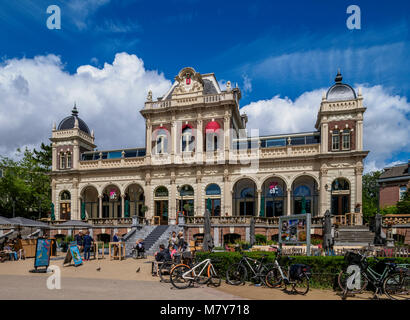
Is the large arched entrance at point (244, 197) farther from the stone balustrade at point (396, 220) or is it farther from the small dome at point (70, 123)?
the small dome at point (70, 123)

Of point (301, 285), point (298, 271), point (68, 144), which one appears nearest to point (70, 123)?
point (68, 144)

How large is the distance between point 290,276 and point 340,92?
87.9 ft

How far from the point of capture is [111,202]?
39812mm

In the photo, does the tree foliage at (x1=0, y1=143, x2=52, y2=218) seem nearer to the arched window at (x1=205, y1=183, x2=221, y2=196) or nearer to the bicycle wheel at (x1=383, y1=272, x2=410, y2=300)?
the arched window at (x1=205, y1=183, x2=221, y2=196)

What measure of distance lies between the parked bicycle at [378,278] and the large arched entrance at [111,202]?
3232cm

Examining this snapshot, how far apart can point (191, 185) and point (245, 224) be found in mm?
8890

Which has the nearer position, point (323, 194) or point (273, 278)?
point (273, 278)

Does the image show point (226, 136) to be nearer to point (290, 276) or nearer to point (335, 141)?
point (335, 141)

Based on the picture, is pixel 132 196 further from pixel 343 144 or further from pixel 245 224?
pixel 343 144

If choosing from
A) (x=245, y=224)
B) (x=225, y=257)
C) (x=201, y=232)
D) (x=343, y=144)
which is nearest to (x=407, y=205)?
(x=343, y=144)

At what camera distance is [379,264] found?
10.1m

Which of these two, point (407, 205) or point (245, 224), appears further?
point (407, 205)

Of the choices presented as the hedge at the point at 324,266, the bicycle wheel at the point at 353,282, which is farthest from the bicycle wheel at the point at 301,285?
the bicycle wheel at the point at 353,282
